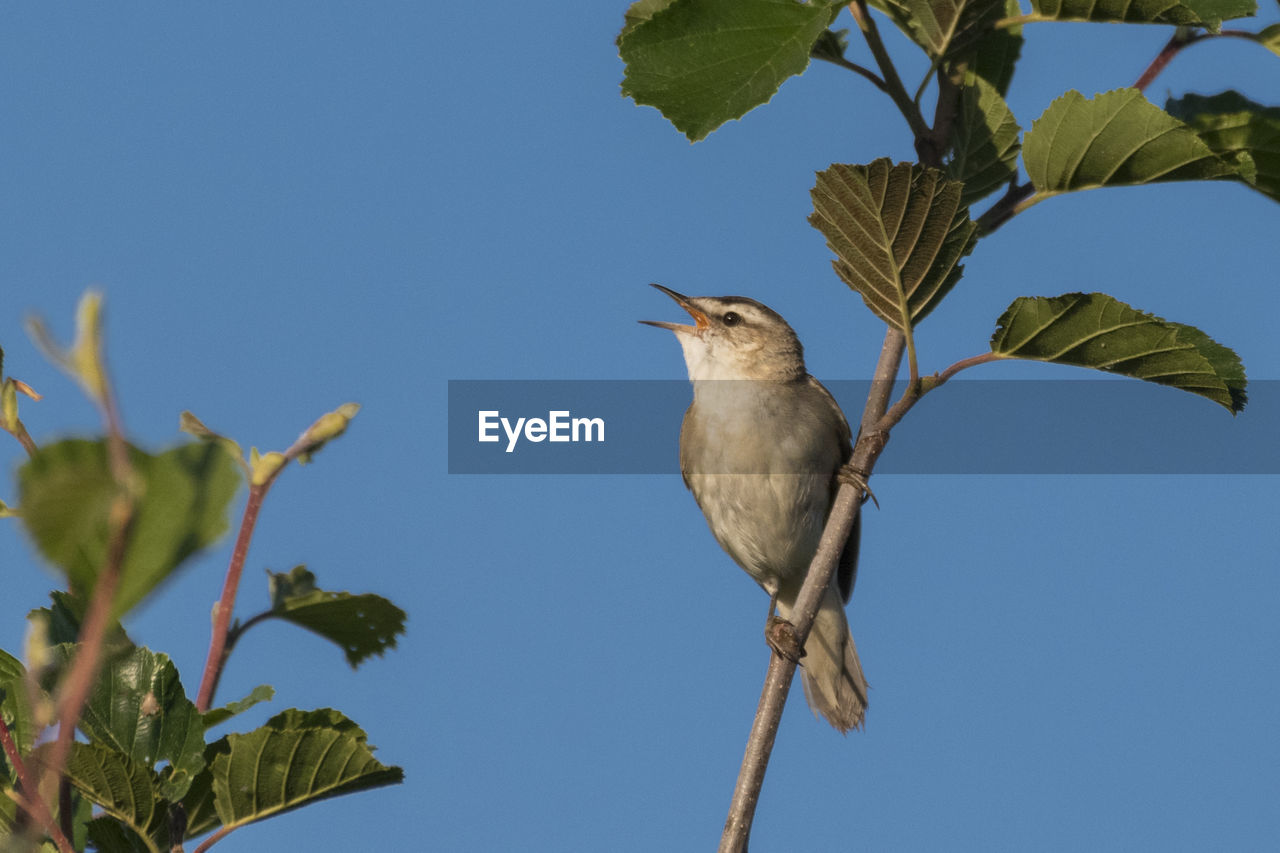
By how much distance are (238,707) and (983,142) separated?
6.77 ft

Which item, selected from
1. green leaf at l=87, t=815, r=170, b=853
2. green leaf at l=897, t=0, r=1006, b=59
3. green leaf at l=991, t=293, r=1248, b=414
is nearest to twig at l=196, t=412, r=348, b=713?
green leaf at l=87, t=815, r=170, b=853

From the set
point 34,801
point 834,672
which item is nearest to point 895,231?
point 34,801

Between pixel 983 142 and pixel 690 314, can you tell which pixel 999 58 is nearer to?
pixel 983 142

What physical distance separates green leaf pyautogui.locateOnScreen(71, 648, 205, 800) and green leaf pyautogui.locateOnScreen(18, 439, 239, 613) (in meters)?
1.35

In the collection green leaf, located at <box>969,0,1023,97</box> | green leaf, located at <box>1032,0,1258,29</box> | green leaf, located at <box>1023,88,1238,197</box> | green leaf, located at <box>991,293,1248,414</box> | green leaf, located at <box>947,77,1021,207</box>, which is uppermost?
green leaf, located at <box>969,0,1023,97</box>

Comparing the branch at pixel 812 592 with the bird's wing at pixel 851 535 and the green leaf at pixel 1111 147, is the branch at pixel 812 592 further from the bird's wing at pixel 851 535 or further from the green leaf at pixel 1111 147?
the bird's wing at pixel 851 535

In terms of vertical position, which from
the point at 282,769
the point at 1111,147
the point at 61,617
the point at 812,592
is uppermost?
the point at 1111,147

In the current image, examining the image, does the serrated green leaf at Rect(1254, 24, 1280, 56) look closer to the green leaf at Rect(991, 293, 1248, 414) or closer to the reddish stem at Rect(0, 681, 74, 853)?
the green leaf at Rect(991, 293, 1248, 414)

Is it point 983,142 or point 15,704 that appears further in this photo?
point 983,142

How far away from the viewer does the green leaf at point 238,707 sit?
2.44 meters

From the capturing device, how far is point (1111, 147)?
9.05ft

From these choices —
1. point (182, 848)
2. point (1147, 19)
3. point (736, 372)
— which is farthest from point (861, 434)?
point (736, 372)

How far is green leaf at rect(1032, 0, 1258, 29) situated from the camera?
279 cm

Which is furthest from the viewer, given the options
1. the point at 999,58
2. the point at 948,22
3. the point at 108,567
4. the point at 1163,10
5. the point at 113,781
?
the point at 999,58
